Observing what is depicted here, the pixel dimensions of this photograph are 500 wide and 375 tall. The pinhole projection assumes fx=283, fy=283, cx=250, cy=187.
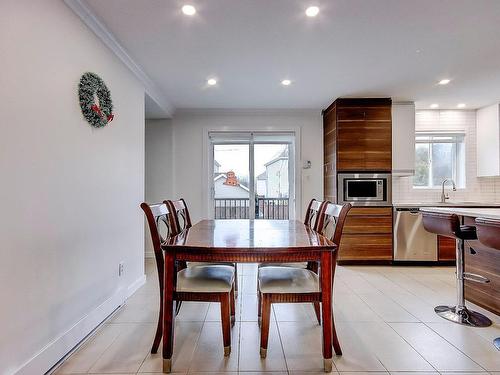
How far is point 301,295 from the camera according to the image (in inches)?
67.8

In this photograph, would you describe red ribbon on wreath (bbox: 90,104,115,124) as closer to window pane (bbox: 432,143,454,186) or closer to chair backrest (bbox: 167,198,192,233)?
chair backrest (bbox: 167,198,192,233)

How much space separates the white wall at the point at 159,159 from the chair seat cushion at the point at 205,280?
2.83 metres

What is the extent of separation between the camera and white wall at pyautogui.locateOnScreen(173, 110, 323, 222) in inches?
185

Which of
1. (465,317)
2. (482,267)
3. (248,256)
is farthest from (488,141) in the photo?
(248,256)

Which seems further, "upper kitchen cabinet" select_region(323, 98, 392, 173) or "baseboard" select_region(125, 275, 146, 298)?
"upper kitchen cabinet" select_region(323, 98, 392, 173)

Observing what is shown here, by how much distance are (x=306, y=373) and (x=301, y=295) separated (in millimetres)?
450

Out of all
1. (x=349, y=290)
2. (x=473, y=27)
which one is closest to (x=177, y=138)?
(x=349, y=290)

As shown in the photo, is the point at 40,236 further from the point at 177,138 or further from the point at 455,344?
the point at 177,138

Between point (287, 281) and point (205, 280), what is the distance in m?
0.53


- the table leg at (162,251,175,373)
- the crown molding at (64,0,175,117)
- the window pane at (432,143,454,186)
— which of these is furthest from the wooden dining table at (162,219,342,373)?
the window pane at (432,143,454,186)

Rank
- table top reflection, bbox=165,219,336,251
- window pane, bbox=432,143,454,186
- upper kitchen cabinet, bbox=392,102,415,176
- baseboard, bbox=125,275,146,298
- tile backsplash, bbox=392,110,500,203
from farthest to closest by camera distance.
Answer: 1. window pane, bbox=432,143,454,186
2. tile backsplash, bbox=392,110,500,203
3. upper kitchen cabinet, bbox=392,102,415,176
4. baseboard, bbox=125,275,146,298
5. table top reflection, bbox=165,219,336,251

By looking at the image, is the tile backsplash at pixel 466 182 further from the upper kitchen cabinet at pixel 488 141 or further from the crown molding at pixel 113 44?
the crown molding at pixel 113 44

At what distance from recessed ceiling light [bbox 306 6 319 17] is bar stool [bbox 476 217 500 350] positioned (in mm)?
1877

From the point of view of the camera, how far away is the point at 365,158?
4098 mm
